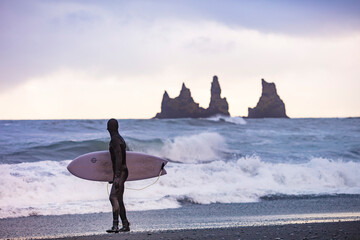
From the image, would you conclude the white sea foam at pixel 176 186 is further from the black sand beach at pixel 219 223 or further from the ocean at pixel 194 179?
the black sand beach at pixel 219 223

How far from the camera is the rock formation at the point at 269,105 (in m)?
87.9

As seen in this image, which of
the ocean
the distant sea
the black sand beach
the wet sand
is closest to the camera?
the wet sand

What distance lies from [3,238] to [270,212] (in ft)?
16.7

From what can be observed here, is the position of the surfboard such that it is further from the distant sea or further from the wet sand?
the distant sea

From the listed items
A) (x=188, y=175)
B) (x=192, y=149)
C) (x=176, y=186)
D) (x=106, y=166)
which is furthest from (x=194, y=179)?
(x=192, y=149)

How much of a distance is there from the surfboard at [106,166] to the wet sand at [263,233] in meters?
1.14

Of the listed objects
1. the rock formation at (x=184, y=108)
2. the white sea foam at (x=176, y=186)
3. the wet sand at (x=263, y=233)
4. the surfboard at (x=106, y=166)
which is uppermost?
the rock formation at (x=184, y=108)

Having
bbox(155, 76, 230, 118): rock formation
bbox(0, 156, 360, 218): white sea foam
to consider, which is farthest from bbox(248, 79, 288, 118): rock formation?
bbox(0, 156, 360, 218): white sea foam

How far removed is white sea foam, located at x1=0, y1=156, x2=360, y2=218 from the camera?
35.3 feet

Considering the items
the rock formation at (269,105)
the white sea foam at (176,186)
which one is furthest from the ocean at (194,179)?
the rock formation at (269,105)

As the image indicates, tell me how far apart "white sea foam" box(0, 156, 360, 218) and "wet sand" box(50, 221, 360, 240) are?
11.1ft

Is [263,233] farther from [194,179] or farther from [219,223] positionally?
[194,179]

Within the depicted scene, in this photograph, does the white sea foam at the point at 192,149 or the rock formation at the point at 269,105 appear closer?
the white sea foam at the point at 192,149

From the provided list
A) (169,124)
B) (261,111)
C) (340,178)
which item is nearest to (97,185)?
(340,178)
